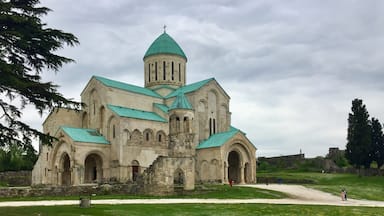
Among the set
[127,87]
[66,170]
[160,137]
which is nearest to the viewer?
[66,170]

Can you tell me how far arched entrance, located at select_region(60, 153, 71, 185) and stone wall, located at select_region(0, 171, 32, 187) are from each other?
976 centimetres

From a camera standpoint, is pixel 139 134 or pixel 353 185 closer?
pixel 353 185

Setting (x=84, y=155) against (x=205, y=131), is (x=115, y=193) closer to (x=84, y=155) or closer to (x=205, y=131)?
(x=84, y=155)

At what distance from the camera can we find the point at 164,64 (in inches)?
2164

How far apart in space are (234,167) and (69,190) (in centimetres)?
2223

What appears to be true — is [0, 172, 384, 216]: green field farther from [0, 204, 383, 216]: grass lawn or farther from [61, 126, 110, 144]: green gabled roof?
[61, 126, 110, 144]: green gabled roof

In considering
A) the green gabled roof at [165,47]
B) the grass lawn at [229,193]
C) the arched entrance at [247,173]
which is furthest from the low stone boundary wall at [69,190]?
the green gabled roof at [165,47]

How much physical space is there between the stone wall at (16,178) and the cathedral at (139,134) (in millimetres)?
6490

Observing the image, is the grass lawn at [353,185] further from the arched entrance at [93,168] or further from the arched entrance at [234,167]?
the arched entrance at [93,168]

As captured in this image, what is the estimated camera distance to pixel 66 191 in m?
32.7

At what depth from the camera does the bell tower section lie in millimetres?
54938

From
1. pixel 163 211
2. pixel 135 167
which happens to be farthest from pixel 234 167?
pixel 163 211

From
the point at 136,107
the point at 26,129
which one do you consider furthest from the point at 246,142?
the point at 26,129

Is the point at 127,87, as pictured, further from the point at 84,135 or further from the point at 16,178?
the point at 16,178
